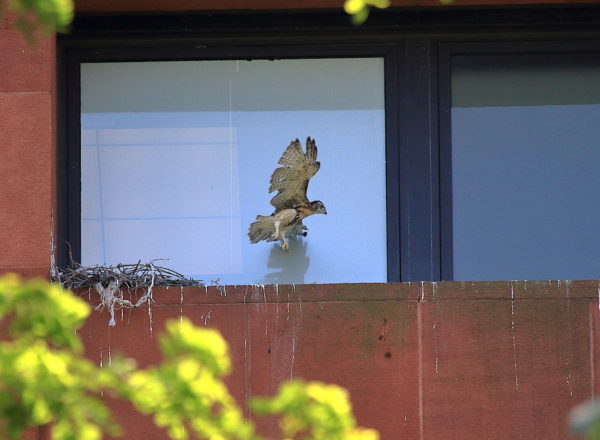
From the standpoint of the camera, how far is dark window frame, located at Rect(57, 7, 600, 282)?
6652 millimetres

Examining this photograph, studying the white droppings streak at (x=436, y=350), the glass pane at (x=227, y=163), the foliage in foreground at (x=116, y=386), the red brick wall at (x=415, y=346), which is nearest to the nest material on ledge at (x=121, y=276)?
the red brick wall at (x=415, y=346)

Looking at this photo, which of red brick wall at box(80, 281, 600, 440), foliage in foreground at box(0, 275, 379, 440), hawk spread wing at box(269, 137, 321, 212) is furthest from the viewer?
hawk spread wing at box(269, 137, 321, 212)

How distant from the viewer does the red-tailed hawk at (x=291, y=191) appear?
6414 millimetres

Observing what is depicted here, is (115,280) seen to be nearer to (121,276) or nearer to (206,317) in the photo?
(121,276)

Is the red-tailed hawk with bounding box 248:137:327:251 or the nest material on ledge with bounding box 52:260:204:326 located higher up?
the red-tailed hawk with bounding box 248:137:327:251

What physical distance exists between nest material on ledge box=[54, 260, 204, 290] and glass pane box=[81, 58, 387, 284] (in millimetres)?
492

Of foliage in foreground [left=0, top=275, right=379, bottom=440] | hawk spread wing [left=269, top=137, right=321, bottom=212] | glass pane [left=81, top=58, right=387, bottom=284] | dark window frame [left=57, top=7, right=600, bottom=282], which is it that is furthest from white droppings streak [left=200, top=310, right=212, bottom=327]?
foliage in foreground [left=0, top=275, right=379, bottom=440]

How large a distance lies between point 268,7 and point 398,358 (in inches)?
80.8

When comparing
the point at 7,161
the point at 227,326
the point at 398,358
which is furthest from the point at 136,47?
the point at 398,358

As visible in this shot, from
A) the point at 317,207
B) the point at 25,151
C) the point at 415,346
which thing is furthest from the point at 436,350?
the point at 25,151

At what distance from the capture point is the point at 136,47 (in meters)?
6.89

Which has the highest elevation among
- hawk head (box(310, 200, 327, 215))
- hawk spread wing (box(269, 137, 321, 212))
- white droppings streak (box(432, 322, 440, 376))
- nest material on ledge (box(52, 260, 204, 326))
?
hawk spread wing (box(269, 137, 321, 212))

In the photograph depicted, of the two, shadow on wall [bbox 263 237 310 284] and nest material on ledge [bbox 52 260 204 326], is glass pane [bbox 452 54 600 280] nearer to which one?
shadow on wall [bbox 263 237 310 284]

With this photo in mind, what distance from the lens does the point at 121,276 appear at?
5961 mm
